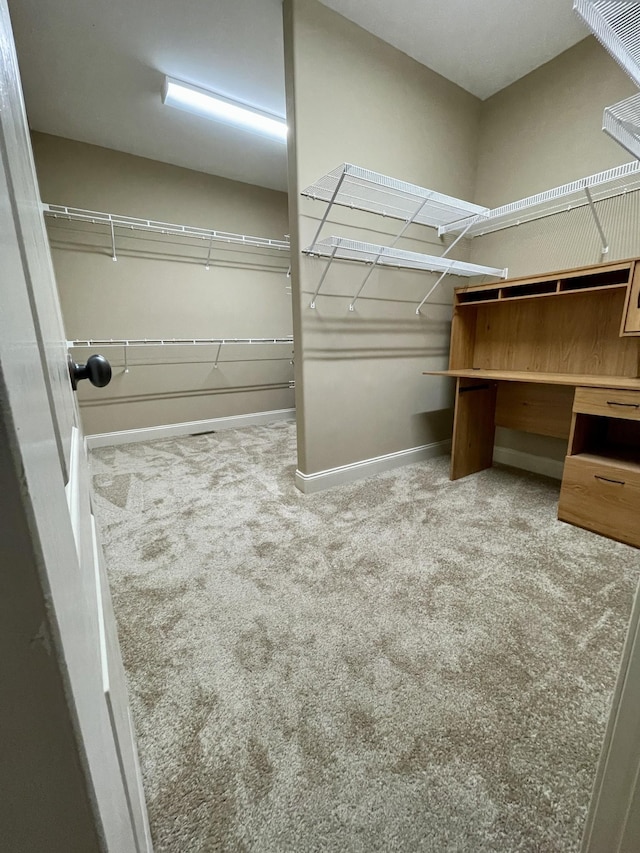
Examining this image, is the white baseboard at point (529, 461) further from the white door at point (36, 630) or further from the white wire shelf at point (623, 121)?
the white door at point (36, 630)

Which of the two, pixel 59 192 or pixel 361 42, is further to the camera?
pixel 59 192

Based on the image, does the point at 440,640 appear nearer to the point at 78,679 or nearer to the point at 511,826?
the point at 511,826

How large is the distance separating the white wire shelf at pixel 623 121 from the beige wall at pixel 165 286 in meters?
2.93

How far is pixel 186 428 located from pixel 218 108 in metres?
2.53

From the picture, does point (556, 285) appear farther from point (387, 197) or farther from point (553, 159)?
point (387, 197)

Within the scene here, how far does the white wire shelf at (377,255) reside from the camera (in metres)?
1.77

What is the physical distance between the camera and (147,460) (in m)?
2.71

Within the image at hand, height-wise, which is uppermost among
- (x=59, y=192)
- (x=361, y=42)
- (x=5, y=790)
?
(x=361, y=42)

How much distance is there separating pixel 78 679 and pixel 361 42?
2.84 m

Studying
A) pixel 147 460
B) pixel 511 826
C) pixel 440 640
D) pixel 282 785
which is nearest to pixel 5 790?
pixel 282 785

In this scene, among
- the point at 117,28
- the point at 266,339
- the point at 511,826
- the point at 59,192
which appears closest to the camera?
the point at 511,826

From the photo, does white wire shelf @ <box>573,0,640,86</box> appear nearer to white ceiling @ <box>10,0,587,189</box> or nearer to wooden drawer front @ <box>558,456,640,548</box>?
white ceiling @ <box>10,0,587,189</box>


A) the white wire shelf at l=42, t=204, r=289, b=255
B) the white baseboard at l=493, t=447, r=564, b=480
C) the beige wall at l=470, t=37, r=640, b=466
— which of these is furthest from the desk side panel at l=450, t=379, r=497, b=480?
the white wire shelf at l=42, t=204, r=289, b=255

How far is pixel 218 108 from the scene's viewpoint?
224 cm
